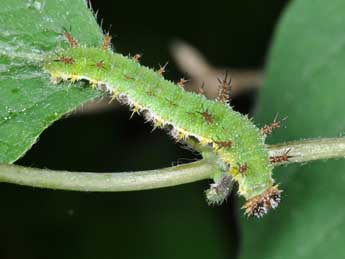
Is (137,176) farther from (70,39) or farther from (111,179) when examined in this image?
(70,39)

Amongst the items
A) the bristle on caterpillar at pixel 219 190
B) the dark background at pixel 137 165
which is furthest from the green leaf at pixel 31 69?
the dark background at pixel 137 165

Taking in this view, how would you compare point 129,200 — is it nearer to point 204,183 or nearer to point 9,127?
point 204,183

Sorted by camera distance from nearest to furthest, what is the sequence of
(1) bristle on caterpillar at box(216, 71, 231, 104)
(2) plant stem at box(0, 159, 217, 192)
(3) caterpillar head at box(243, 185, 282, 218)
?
1. (2) plant stem at box(0, 159, 217, 192)
2. (3) caterpillar head at box(243, 185, 282, 218)
3. (1) bristle on caterpillar at box(216, 71, 231, 104)

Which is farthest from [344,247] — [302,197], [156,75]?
[156,75]

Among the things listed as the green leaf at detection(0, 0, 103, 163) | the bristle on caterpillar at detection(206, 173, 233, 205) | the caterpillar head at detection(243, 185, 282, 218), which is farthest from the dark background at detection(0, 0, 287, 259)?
the bristle on caterpillar at detection(206, 173, 233, 205)

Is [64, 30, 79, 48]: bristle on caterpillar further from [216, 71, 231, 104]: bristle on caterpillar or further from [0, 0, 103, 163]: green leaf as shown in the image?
[216, 71, 231, 104]: bristle on caterpillar

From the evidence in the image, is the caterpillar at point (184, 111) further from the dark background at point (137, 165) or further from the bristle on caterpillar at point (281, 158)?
the dark background at point (137, 165)
